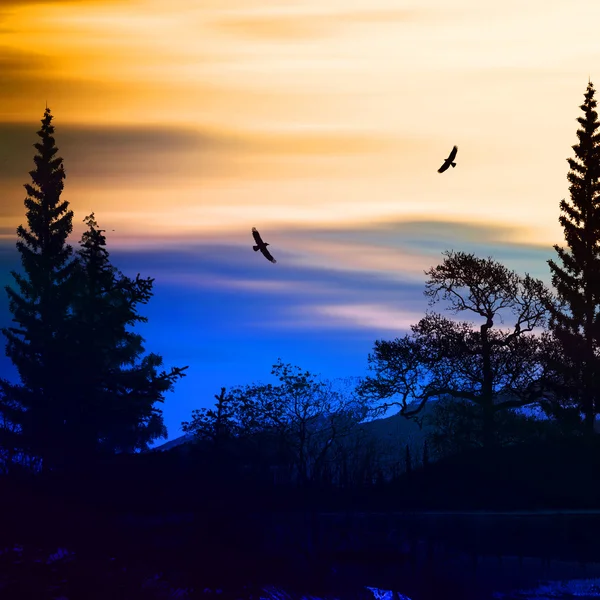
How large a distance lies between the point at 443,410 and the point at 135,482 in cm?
2242

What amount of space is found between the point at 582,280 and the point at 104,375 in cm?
2508

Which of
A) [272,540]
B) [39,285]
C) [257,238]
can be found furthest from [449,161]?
[39,285]

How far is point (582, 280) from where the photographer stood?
61.3 m

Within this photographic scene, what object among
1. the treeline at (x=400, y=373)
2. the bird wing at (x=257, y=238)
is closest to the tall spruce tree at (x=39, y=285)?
the treeline at (x=400, y=373)

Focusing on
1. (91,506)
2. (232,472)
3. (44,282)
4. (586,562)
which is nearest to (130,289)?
(44,282)

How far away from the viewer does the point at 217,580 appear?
2480 centimetres

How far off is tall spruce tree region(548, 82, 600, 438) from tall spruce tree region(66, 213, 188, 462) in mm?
19458

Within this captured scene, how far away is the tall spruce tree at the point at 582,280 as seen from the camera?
58.7 meters

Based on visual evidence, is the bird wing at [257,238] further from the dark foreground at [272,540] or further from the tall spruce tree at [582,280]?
the tall spruce tree at [582,280]

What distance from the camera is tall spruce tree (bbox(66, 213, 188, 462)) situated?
5544 centimetres

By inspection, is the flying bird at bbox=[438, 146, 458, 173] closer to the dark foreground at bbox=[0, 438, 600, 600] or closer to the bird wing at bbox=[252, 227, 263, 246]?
the bird wing at bbox=[252, 227, 263, 246]

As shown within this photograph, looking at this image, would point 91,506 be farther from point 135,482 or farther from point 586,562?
point 586,562

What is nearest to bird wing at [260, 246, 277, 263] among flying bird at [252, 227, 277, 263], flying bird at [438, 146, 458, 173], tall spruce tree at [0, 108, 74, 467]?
flying bird at [252, 227, 277, 263]

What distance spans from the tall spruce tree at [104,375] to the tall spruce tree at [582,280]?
19458mm
